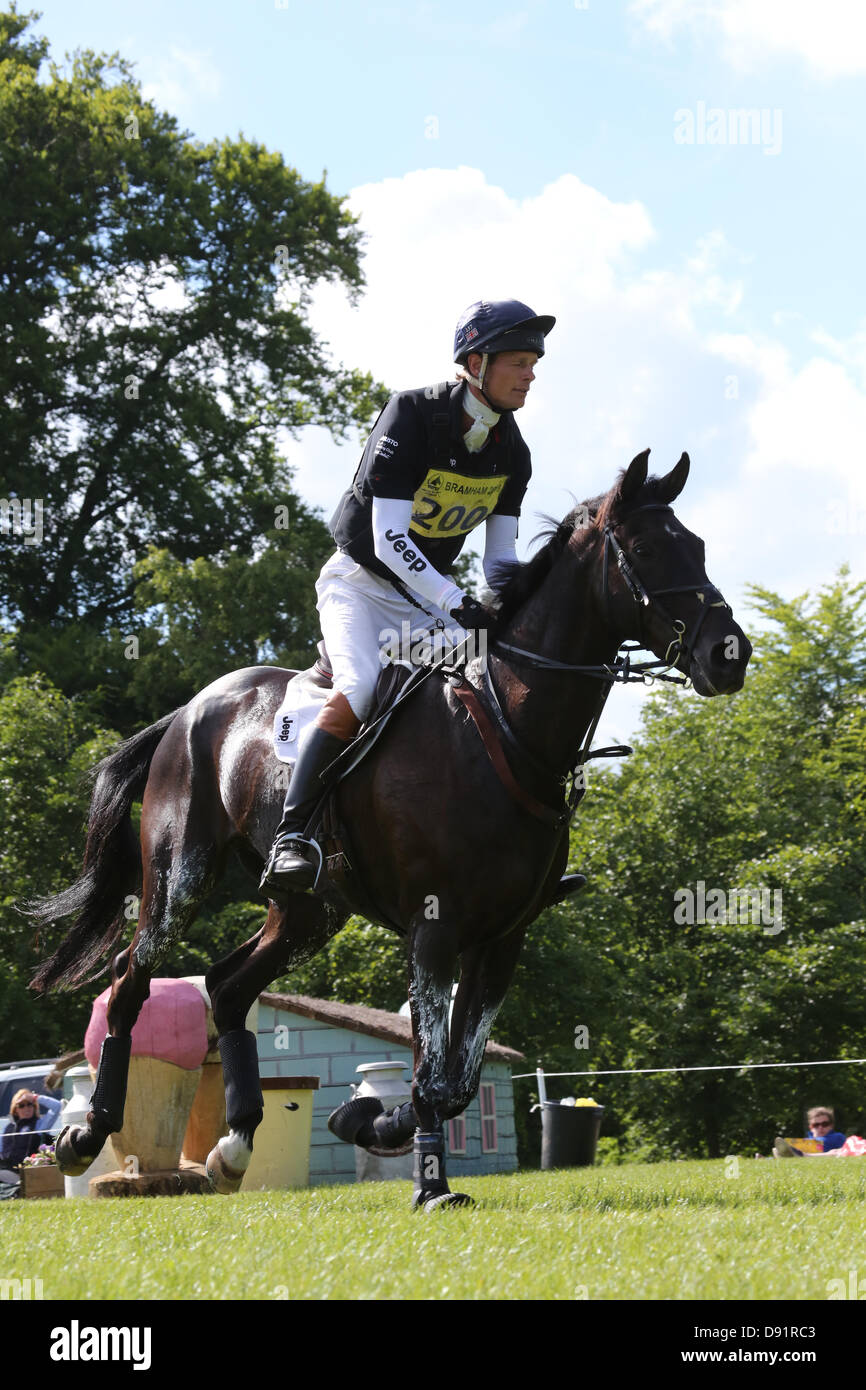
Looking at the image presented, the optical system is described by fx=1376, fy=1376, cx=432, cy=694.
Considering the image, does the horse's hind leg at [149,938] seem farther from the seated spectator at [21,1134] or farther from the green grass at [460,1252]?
the seated spectator at [21,1134]

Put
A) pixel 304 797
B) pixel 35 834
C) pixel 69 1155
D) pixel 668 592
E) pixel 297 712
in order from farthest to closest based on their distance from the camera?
pixel 35 834 → pixel 69 1155 → pixel 297 712 → pixel 304 797 → pixel 668 592

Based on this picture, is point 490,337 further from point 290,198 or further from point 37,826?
point 290,198

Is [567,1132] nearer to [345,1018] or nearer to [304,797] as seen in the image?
[345,1018]

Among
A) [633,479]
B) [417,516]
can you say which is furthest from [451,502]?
[633,479]

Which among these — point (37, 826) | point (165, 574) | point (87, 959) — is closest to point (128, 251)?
point (165, 574)

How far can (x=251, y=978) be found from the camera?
22.1 ft

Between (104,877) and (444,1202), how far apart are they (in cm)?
346

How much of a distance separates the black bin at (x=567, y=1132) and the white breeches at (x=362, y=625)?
12.4 meters

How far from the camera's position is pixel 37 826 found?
23875mm

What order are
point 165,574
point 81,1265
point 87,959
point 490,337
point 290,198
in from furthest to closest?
point 290,198, point 165,574, point 87,959, point 490,337, point 81,1265

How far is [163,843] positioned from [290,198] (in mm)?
28687

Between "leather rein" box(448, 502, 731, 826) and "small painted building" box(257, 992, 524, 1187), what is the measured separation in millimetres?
12482

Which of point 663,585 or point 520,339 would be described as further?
point 520,339

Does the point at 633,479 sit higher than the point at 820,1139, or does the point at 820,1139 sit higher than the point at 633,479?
the point at 633,479
